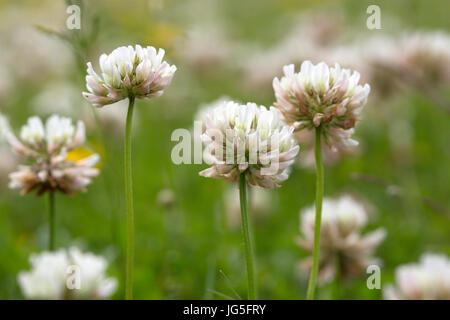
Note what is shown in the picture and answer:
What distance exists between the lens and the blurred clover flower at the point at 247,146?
3.46 feet

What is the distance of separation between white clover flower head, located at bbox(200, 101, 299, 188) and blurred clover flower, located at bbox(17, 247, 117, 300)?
0.48 metres

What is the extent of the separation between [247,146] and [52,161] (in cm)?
51

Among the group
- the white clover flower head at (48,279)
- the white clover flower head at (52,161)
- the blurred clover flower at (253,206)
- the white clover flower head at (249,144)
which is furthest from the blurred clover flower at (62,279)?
the blurred clover flower at (253,206)

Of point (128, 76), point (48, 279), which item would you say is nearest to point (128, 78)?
point (128, 76)

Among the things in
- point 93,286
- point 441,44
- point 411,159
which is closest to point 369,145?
point 411,159

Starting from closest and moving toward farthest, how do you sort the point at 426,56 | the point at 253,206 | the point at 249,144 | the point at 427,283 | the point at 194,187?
1. the point at 249,144
2. the point at 427,283
3. the point at 426,56
4. the point at 253,206
5. the point at 194,187

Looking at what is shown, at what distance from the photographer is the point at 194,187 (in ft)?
10.7

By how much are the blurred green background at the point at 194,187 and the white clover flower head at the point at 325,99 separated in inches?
10.2

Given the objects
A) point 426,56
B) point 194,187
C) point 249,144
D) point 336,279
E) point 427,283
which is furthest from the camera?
point 194,187

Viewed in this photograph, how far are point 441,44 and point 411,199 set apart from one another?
0.66 metres

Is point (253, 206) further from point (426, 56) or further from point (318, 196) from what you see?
point (318, 196)

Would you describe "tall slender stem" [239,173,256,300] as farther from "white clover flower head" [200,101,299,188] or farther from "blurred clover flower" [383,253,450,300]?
"blurred clover flower" [383,253,450,300]

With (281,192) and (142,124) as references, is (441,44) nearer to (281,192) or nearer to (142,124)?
(281,192)

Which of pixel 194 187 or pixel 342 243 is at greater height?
pixel 194 187
